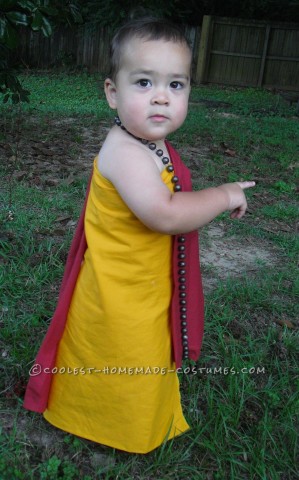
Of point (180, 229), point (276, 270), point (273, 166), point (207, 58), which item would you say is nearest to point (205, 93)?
point (207, 58)

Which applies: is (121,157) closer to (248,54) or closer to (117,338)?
(117,338)

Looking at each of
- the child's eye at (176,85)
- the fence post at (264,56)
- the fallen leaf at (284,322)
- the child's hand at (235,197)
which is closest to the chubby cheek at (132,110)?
the child's eye at (176,85)

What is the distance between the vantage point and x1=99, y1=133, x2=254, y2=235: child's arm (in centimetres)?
128

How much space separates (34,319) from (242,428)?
997 millimetres

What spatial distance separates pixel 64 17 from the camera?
3.87 metres

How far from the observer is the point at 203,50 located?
13.4m

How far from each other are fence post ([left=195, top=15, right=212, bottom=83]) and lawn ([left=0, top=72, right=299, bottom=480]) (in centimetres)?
869

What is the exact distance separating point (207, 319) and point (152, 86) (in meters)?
1.39

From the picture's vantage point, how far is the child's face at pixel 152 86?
4.20 feet

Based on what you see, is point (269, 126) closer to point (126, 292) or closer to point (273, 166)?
point (273, 166)

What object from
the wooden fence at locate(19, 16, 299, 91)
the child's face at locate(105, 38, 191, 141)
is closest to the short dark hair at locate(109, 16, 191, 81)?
the child's face at locate(105, 38, 191, 141)

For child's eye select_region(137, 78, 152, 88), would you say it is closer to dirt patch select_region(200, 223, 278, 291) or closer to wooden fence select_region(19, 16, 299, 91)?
dirt patch select_region(200, 223, 278, 291)

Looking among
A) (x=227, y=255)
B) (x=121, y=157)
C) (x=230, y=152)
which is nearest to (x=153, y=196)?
(x=121, y=157)

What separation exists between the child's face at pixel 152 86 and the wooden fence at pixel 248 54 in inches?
502
